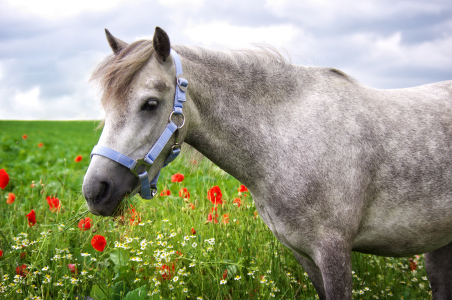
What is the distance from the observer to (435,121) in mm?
2555

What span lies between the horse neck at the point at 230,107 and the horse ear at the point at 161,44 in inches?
7.9

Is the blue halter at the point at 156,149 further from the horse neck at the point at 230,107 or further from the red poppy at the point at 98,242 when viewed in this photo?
the red poppy at the point at 98,242

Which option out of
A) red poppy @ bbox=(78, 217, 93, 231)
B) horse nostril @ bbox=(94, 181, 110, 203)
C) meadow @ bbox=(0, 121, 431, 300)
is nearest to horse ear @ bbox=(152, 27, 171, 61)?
horse nostril @ bbox=(94, 181, 110, 203)

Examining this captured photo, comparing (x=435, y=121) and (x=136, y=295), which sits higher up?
(x=435, y=121)

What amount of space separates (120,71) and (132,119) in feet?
1.04

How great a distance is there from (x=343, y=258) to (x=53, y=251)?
2679 mm

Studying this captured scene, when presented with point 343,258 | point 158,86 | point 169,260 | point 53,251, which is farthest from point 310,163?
point 53,251

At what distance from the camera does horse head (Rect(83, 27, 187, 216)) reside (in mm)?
1939

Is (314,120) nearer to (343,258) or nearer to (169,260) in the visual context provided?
(343,258)

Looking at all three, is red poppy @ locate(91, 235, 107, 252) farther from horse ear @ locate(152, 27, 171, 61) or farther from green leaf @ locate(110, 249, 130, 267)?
horse ear @ locate(152, 27, 171, 61)

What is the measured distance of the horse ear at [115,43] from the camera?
230 centimetres

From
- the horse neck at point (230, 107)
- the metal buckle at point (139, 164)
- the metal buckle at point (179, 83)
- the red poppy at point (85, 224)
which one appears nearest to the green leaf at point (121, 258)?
the red poppy at point (85, 224)

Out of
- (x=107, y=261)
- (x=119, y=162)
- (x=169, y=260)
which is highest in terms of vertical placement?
(x=119, y=162)

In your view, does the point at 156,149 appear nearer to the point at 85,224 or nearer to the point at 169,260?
the point at 169,260
